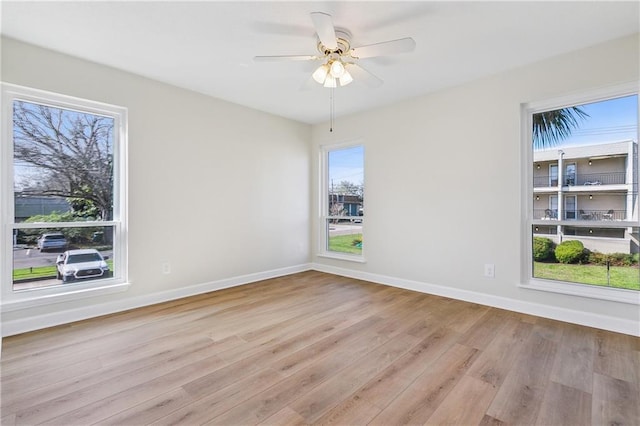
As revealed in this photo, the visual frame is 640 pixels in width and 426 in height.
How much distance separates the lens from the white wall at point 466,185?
2.75 meters

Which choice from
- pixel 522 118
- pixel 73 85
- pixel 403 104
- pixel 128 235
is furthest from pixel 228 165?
pixel 522 118

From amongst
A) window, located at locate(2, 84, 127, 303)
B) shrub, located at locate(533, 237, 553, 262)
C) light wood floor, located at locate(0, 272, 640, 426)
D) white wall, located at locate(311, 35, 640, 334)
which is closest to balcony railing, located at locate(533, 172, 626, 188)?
white wall, located at locate(311, 35, 640, 334)

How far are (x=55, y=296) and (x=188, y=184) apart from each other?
1673 mm

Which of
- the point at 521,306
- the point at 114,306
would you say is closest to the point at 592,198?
the point at 521,306

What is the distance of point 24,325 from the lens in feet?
8.52

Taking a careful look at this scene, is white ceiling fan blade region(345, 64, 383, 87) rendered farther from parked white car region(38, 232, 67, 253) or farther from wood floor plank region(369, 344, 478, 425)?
parked white car region(38, 232, 67, 253)

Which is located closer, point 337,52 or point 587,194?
point 337,52

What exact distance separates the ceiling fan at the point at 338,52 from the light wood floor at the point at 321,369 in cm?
226

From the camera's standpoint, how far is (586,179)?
9.29 ft

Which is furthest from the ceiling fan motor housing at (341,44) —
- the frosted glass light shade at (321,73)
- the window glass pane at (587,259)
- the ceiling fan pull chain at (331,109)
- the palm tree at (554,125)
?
the window glass pane at (587,259)

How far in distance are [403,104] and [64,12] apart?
11.5ft

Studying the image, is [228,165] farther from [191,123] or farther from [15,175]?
[15,175]

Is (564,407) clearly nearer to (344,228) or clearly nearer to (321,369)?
(321,369)

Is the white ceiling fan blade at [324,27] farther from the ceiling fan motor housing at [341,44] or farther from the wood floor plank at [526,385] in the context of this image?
the wood floor plank at [526,385]
